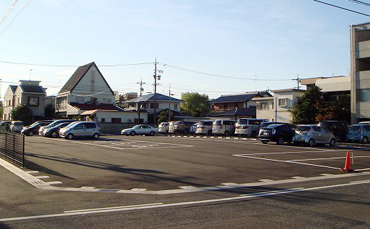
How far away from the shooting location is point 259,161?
1752 centimetres

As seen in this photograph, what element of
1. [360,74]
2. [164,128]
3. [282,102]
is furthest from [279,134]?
[282,102]

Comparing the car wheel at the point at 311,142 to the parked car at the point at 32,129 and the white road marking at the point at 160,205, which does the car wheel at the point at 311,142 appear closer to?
the white road marking at the point at 160,205

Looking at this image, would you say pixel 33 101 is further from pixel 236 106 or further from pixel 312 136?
pixel 312 136

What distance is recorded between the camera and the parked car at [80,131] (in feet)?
117

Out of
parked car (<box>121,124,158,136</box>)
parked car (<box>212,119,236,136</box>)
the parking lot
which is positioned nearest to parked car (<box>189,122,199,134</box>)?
parked car (<box>121,124,158,136</box>)

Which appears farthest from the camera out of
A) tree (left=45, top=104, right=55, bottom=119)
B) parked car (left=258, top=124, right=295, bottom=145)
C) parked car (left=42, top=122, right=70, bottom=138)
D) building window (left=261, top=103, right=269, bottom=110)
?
tree (left=45, top=104, right=55, bottom=119)

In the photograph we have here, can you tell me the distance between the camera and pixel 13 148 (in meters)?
16.4

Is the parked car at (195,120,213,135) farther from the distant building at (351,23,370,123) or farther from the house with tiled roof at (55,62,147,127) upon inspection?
the house with tiled roof at (55,62,147,127)

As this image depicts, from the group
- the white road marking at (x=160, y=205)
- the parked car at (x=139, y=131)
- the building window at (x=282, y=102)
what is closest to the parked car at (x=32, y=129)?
the parked car at (x=139, y=131)

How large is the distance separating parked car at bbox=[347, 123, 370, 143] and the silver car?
479cm

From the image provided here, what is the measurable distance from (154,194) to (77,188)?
245 centimetres

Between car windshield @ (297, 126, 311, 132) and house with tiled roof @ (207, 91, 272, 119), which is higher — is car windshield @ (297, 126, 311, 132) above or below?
below

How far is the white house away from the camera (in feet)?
181

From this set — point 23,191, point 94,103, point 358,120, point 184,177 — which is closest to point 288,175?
point 184,177
